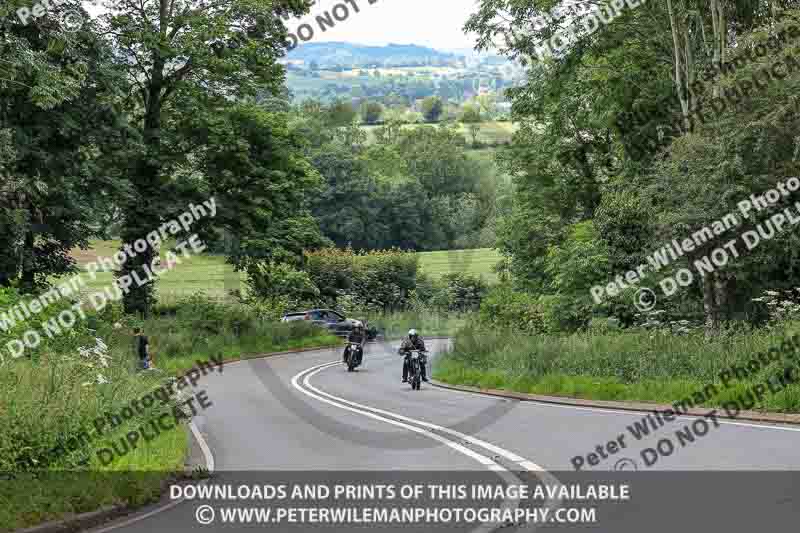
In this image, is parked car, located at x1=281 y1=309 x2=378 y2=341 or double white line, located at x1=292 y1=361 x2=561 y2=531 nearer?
double white line, located at x1=292 y1=361 x2=561 y2=531

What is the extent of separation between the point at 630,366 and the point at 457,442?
7612mm

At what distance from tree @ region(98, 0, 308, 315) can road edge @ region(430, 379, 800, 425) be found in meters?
17.6

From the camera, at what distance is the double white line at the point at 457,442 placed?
32.4 feet

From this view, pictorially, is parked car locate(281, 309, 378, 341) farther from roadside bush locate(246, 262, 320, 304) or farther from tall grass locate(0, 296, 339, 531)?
tall grass locate(0, 296, 339, 531)

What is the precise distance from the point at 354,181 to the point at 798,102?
77484 millimetres

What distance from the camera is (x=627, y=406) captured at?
690 inches

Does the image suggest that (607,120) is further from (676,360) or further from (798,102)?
(676,360)

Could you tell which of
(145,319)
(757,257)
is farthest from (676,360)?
(145,319)

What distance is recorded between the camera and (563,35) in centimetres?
3222

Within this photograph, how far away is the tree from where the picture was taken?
121 ft

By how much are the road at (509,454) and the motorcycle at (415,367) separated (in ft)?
12.2

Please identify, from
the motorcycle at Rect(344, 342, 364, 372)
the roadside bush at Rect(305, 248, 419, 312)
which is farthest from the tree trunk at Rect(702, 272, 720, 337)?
the roadside bush at Rect(305, 248, 419, 312)

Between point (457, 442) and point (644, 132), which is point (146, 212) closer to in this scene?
point (644, 132)

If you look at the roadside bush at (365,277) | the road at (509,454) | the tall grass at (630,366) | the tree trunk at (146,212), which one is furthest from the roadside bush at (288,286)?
the road at (509,454)
